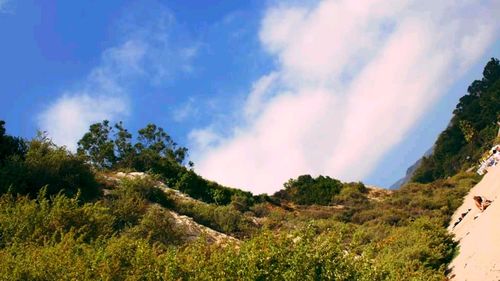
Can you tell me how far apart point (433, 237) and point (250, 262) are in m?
16.8

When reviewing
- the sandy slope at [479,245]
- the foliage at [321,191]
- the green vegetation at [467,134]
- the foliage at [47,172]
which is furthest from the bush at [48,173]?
the green vegetation at [467,134]

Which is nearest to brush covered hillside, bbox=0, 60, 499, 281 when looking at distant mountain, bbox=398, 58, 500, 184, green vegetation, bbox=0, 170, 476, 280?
green vegetation, bbox=0, 170, 476, 280

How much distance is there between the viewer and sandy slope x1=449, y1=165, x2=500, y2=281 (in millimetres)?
19109

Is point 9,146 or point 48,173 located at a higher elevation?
point 9,146

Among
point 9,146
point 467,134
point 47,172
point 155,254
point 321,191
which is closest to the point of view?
point 155,254

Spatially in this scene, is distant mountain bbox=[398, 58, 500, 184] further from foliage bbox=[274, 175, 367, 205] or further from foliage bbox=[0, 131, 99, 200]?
foliage bbox=[0, 131, 99, 200]

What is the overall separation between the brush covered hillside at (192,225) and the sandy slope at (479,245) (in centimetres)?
84

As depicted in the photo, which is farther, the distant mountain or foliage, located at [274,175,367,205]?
the distant mountain

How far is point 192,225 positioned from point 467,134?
211 ft

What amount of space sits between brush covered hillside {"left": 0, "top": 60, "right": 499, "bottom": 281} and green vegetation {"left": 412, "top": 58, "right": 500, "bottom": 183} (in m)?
31.9

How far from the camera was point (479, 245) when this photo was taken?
70.2 ft

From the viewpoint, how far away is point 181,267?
11.9 meters

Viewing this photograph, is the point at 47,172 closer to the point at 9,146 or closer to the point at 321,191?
the point at 9,146

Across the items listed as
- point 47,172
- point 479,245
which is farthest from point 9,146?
point 479,245
